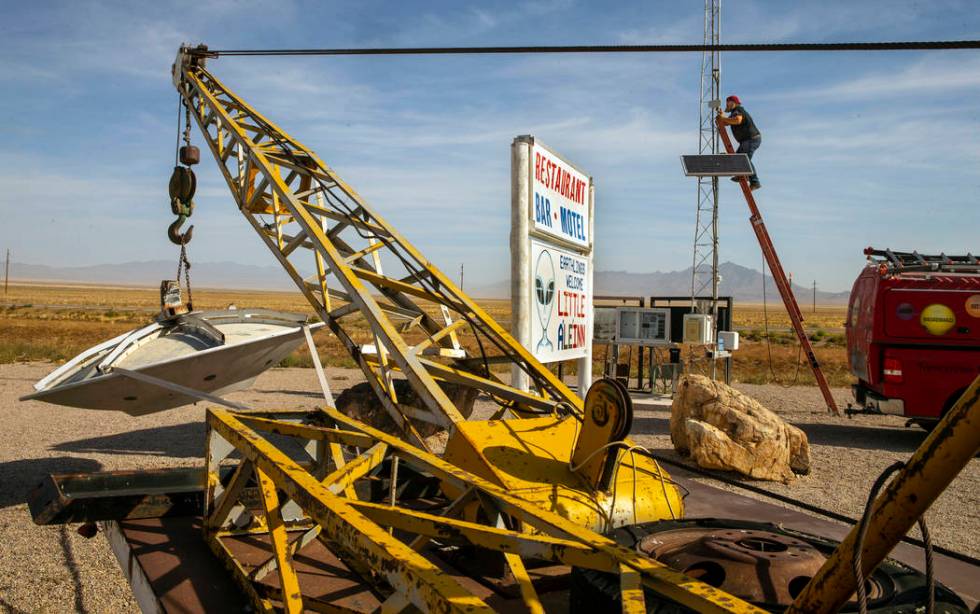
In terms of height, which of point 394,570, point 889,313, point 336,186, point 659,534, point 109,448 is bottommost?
point 109,448

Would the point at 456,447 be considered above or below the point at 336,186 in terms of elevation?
below

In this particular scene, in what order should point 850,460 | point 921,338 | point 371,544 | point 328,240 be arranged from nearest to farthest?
point 371,544 → point 328,240 → point 850,460 → point 921,338

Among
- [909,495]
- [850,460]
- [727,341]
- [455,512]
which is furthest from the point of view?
[727,341]

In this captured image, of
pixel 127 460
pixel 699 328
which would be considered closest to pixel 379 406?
pixel 127 460

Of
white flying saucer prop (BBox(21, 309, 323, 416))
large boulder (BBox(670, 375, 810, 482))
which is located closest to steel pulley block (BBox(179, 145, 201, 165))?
white flying saucer prop (BBox(21, 309, 323, 416))

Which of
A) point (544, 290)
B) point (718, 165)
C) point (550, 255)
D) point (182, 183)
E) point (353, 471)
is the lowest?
point (353, 471)

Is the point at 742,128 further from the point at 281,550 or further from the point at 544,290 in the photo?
the point at 281,550

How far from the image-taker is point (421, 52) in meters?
5.34

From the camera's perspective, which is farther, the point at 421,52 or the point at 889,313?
the point at 889,313

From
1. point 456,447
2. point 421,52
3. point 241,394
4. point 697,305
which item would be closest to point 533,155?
point 421,52

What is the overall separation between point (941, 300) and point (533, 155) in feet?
25.1

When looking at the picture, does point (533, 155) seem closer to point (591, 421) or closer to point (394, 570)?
point (591, 421)

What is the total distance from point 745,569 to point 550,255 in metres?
6.31

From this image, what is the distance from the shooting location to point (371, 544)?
101 inches
